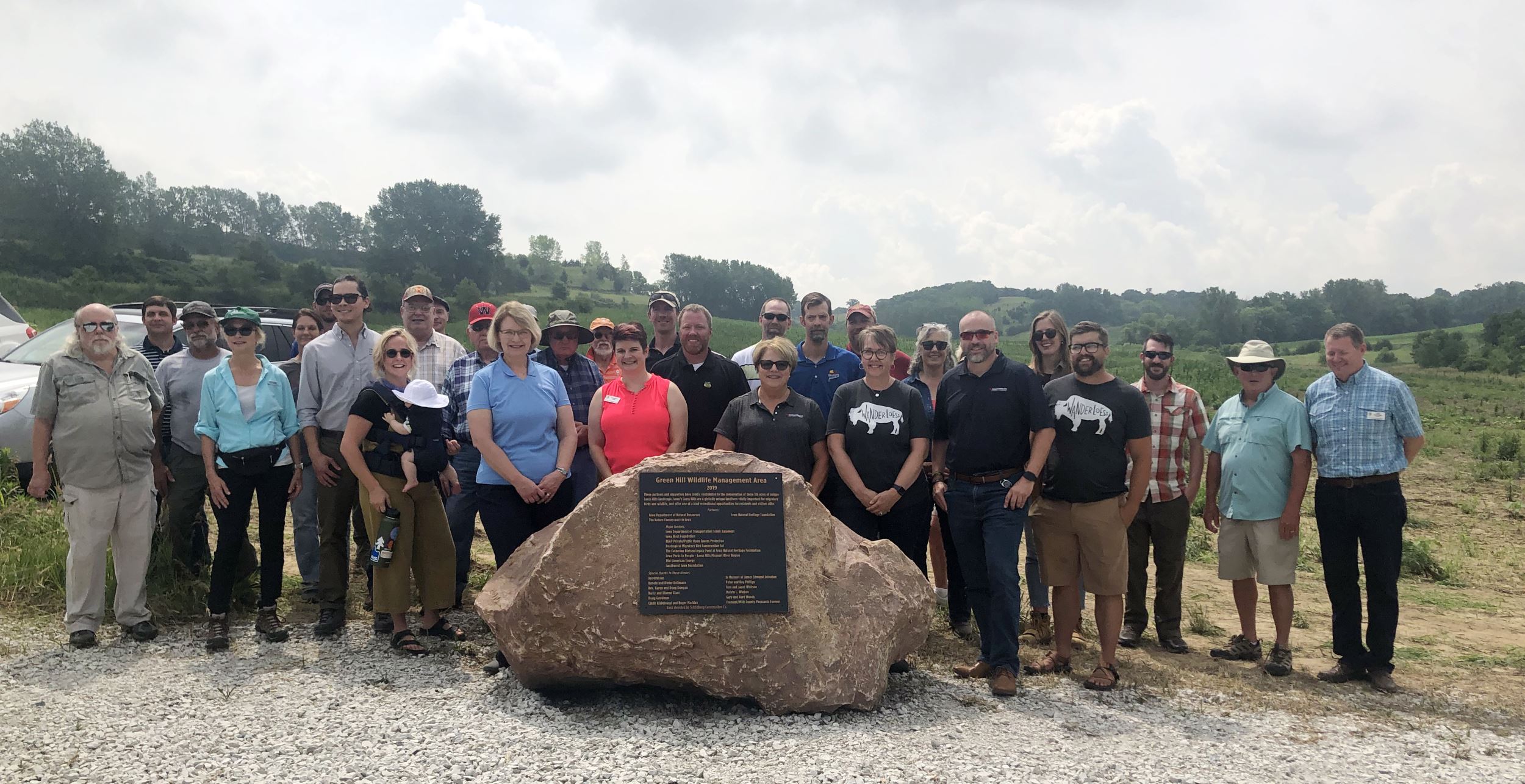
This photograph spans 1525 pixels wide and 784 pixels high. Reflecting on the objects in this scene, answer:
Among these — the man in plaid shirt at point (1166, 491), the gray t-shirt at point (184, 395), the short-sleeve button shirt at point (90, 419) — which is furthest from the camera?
the man in plaid shirt at point (1166, 491)

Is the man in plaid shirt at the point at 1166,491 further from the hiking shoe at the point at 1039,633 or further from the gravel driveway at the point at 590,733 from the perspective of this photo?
the gravel driveway at the point at 590,733

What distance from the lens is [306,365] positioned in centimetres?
550

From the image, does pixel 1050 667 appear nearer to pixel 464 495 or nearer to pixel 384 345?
pixel 464 495

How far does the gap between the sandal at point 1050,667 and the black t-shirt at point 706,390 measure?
239 cm

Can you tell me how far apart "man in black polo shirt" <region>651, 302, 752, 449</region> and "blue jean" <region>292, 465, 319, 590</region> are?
259 cm

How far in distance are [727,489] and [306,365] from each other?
297cm

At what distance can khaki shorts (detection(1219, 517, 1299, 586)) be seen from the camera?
5.35m

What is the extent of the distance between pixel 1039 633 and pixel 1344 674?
5.83 ft

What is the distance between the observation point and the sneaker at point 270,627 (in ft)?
17.3

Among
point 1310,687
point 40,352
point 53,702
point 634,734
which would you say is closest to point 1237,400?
point 1310,687

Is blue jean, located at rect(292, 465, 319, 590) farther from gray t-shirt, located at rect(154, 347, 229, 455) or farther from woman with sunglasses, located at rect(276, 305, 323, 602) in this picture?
gray t-shirt, located at rect(154, 347, 229, 455)

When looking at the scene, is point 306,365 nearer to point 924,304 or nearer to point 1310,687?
point 1310,687

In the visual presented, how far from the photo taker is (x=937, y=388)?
580cm

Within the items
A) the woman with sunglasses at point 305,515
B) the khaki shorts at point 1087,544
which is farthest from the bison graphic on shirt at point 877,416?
the woman with sunglasses at point 305,515
